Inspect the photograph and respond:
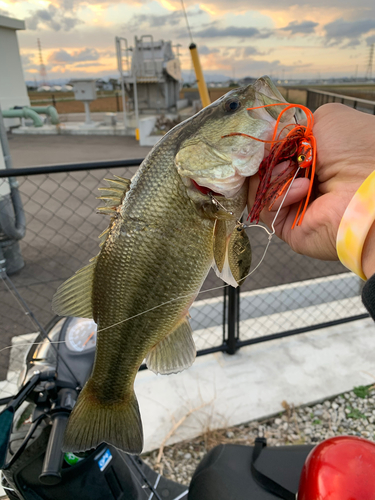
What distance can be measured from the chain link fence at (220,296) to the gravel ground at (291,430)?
723mm

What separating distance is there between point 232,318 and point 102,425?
210 centimetres

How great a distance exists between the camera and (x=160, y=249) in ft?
3.59

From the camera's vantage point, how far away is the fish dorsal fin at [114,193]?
1114mm

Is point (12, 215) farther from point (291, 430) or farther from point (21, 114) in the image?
point (291, 430)

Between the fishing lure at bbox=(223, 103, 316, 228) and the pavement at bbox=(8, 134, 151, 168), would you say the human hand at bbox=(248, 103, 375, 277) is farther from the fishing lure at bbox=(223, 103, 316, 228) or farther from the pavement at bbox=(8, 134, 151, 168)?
the pavement at bbox=(8, 134, 151, 168)

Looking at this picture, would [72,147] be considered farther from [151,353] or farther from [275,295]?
[151,353]

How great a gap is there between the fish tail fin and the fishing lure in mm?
761

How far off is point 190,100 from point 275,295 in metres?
28.1

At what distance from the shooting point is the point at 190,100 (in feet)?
95.9

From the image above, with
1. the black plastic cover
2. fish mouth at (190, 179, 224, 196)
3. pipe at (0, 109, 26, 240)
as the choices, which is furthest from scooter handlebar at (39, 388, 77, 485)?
pipe at (0, 109, 26, 240)

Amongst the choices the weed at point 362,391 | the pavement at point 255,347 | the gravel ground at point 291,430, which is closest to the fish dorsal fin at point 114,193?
the pavement at point 255,347

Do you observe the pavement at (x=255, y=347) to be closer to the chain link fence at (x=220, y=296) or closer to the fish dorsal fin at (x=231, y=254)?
the chain link fence at (x=220, y=296)

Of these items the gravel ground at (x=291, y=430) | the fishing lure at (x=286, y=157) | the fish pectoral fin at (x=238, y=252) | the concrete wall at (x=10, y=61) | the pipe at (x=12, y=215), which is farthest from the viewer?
the concrete wall at (x=10, y=61)

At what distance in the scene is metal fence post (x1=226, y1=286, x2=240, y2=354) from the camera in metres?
3.08
